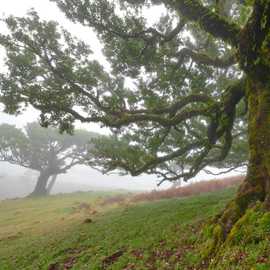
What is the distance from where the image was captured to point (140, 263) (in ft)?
31.0

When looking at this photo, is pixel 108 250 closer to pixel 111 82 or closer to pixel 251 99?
pixel 251 99

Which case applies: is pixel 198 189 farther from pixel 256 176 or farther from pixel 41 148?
pixel 41 148

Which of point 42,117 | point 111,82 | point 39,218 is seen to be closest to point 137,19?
point 111,82

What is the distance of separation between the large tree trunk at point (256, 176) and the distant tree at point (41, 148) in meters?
39.7

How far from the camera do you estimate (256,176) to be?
870 centimetres

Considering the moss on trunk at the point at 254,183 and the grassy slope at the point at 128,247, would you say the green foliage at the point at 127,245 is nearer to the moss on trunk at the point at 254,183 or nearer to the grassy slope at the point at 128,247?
the grassy slope at the point at 128,247

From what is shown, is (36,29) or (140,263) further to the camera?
(36,29)

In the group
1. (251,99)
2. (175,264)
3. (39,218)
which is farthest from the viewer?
(39,218)

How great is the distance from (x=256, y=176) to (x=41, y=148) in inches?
1789

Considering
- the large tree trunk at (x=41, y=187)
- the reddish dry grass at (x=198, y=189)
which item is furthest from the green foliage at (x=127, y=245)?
the large tree trunk at (x=41, y=187)

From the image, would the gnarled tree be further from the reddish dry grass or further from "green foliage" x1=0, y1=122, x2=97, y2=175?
"green foliage" x1=0, y1=122, x2=97, y2=175

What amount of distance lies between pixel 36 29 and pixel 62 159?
39012 mm

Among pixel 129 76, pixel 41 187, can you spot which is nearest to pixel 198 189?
pixel 129 76

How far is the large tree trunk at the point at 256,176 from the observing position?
8.22 m
